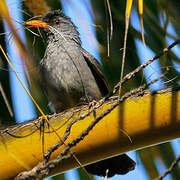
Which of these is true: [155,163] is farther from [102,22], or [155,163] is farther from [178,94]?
[102,22]

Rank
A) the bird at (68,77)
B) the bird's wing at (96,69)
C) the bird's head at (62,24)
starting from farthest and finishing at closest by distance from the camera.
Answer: the bird's head at (62,24) → the bird's wing at (96,69) → the bird at (68,77)

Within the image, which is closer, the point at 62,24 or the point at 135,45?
the point at 135,45

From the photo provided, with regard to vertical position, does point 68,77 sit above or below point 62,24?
below

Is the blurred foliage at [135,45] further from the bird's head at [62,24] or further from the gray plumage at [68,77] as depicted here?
the bird's head at [62,24]

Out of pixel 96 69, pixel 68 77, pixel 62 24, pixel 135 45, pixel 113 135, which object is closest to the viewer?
pixel 113 135

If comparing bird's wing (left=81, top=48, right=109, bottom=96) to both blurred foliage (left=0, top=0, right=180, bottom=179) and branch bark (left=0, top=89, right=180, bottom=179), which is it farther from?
branch bark (left=0, top=89, right=180, bottom=179)

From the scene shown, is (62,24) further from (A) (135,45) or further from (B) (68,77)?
(A) (135,45)

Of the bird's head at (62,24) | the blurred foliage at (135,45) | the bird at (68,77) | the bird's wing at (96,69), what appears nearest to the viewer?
the blurred foliage at (135,45)

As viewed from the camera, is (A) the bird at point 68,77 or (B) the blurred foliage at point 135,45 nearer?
(B) the blurred foliage at point 135,45

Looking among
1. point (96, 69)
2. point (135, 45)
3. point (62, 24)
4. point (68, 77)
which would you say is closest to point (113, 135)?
point (135, 45)

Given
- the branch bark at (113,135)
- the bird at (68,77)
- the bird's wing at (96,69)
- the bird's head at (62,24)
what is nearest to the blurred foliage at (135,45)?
the branch bark at (113,135)

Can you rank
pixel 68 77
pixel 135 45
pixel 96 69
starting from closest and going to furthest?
pixel 135 45, pixel 68 77, pixel 96 69

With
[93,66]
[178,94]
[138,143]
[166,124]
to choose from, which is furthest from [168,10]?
[93,66]

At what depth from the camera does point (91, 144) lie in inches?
79.0
